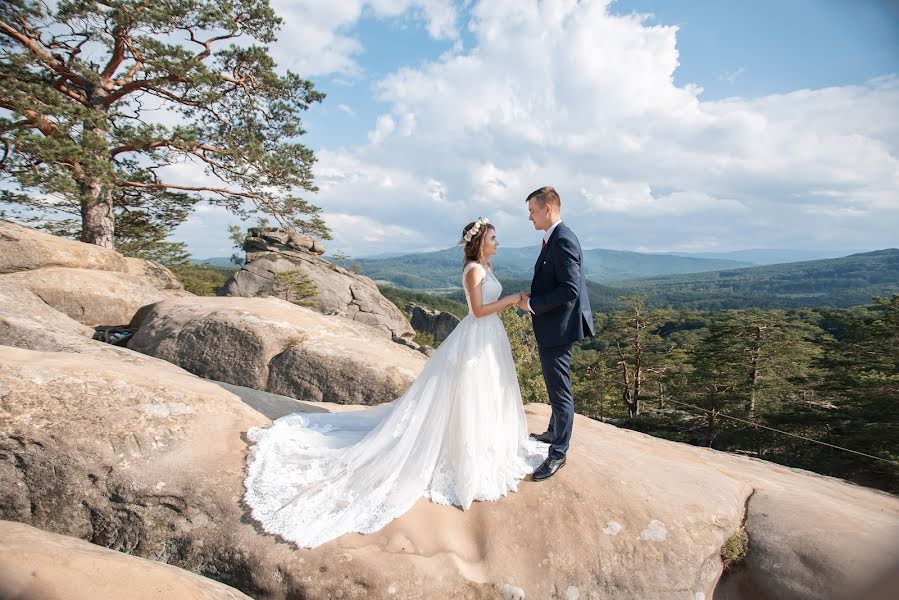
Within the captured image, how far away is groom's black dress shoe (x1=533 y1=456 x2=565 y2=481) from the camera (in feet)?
15.3

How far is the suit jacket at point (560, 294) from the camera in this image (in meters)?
4.57

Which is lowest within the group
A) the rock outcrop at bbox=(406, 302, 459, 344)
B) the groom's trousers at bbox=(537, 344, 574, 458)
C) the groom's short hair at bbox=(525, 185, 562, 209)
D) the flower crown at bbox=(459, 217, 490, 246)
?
the rock outcrop at bbox=(406, 302, 459, 344)

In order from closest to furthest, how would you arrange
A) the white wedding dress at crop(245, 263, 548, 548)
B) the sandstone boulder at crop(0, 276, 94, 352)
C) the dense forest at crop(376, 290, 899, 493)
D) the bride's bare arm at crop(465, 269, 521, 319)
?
the white wedding dress at crop(245, 263, 548, 548), the bride's bare arm at crop(465, 269, 521, 319), the sandstone boulder at crop(0, 276, 94, 352), the dense forest at crop(376, 290, 899, 493)

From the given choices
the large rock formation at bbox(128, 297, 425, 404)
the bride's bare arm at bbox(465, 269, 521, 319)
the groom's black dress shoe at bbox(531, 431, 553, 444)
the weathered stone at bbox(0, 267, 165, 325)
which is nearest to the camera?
the bride's bare arm at bbox(465, 269, 521, 319)

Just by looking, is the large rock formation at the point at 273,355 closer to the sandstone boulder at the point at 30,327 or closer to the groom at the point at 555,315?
the sandstone boulder at the point at 30,327

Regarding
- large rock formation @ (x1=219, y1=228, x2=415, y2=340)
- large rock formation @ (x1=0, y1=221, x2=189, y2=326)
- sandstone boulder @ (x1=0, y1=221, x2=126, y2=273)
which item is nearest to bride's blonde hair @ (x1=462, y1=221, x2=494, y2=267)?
large rock formation @ (x1=0, y1=221, x2=189, y2=326)

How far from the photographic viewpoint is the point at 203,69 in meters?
15.9

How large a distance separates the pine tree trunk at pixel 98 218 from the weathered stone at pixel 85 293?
15.7 feet

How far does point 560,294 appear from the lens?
4.62m

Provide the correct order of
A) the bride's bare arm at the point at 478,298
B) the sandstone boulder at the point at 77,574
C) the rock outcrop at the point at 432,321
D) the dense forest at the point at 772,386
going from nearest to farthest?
the sandstone boulder at the point at 77,574, the bride's bare arm at the point at 478,298, the dense forest at the point at 772,386, the rock outcrop at the point at 432,321

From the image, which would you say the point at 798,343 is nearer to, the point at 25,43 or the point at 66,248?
the point at 66,248

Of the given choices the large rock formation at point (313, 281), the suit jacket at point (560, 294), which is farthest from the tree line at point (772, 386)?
the large rock formation at point (313, 281)

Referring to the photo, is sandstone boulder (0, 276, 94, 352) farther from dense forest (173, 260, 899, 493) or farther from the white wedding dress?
dense forest (173, 260, 899, 493)

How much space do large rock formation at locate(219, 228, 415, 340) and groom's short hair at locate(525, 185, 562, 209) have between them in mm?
21354
